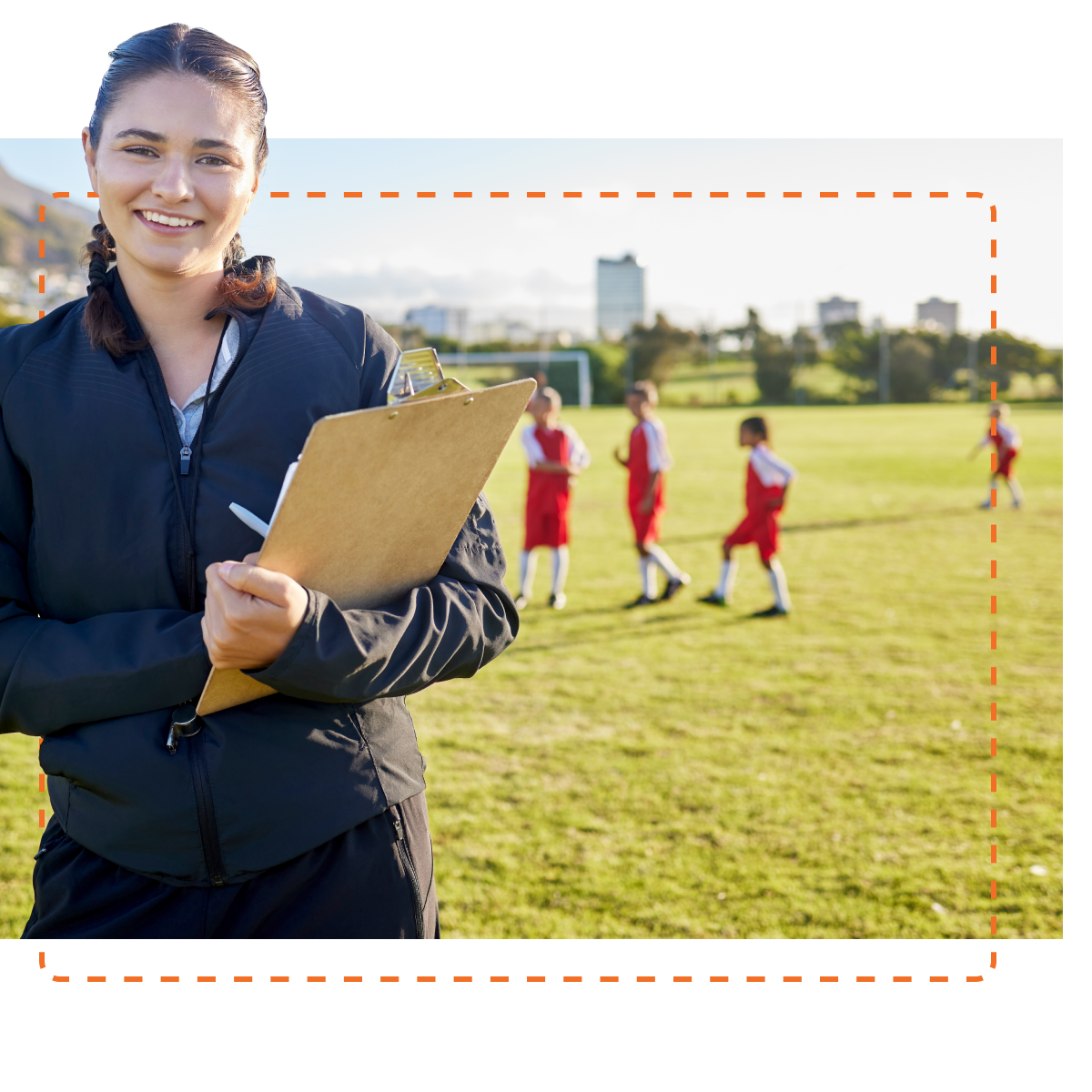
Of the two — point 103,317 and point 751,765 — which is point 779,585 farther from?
point 103,317

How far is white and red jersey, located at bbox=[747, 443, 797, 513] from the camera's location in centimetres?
808

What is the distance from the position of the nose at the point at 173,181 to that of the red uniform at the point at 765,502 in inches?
278

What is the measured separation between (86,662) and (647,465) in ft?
24.7

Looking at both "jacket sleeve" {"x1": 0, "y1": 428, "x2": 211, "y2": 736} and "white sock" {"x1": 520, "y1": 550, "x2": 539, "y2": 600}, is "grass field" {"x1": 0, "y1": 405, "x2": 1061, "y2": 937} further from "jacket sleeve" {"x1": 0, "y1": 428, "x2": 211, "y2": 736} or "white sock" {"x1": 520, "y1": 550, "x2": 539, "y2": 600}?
"jacket sleeve" {"x1": 0, "y1": 428, "x2": 211, "y2": 736}

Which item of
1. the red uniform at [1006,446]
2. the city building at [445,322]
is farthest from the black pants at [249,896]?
the city building at [445,322]

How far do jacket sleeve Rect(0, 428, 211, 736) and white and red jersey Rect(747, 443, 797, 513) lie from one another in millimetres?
7159

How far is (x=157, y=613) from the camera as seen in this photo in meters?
1.36

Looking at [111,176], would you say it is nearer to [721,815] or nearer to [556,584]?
[721,815]

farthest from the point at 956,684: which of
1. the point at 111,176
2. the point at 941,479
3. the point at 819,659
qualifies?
the point at 941,479

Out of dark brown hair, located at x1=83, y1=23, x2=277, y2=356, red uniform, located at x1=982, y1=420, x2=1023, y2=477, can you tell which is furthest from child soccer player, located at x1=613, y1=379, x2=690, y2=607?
red uniform, located at x1=982, y1=420, x2=1023, y2=477

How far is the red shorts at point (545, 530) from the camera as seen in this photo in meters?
8.31

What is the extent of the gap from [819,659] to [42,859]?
5.94 meters

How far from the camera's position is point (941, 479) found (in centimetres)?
1791

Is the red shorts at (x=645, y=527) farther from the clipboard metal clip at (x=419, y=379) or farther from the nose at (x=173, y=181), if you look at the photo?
the nose at (x=173, y=181)
